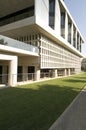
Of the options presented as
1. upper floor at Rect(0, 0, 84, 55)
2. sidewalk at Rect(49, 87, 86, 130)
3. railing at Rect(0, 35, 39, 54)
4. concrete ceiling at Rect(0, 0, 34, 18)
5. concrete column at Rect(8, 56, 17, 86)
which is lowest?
sidewalk at Rect(49, 87, 86, 130)

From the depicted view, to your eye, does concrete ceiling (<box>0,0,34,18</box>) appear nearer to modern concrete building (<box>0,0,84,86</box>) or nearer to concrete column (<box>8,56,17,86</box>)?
modern concrete building (<box>0,0,84,86</box>)

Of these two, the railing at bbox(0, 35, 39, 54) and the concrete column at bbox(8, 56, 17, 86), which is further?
the concrete column at bbox(8, 56, 17, 86)

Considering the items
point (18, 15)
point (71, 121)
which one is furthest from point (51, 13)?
point (71, 121)

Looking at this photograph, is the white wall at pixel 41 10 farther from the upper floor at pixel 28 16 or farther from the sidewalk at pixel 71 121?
the sidewalk at pixel 71 121

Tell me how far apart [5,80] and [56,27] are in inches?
623

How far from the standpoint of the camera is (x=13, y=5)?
104 feet

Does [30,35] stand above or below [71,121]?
above

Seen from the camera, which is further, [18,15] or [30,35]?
[18,15]

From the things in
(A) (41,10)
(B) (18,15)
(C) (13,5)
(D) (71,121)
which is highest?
(C) (13,5)

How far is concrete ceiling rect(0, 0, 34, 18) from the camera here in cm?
2992

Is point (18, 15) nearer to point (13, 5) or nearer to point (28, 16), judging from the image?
point (13, 5)

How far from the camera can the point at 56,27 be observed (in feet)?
117

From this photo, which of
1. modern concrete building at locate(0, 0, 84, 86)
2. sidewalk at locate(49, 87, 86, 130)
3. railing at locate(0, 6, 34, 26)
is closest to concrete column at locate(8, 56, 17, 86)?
modern concrete building at locate(0, 0, 84, 86)

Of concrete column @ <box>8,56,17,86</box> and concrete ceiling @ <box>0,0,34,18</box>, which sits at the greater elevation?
Result: concrete ceiling @ <box>0,0,34,18</box>
